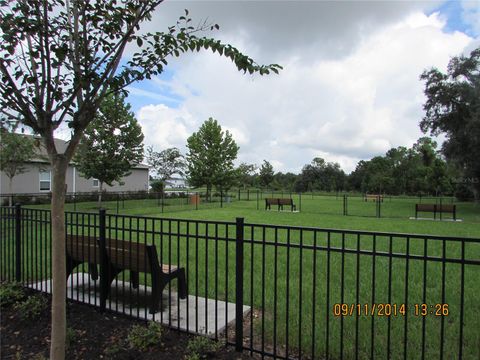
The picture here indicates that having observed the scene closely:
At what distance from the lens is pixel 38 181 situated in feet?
81.1

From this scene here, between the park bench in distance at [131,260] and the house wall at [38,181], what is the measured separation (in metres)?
17.3

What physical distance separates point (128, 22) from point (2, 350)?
331 cm

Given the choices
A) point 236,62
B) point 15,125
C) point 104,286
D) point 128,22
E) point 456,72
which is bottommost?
point 104,286

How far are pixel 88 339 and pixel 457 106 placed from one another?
92.8 ft

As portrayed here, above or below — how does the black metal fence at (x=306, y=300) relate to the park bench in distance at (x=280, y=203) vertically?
above

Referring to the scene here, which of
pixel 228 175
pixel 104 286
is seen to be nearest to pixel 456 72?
pixel 228 175

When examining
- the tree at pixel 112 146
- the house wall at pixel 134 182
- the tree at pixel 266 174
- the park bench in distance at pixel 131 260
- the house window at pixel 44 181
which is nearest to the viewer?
the park bench in distance at pixel 131 260

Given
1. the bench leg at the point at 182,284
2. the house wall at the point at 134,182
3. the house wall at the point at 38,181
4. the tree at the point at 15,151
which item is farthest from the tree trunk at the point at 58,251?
the house wall at the point at 134,182

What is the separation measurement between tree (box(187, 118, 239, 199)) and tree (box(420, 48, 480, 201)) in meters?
17.7

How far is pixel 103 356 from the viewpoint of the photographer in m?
3.17

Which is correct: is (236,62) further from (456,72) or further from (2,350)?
(456,72)

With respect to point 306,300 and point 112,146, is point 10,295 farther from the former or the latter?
point 112,146

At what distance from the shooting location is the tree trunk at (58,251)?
256 cm

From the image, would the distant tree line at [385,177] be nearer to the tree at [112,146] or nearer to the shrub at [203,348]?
the tree at [112,146]
